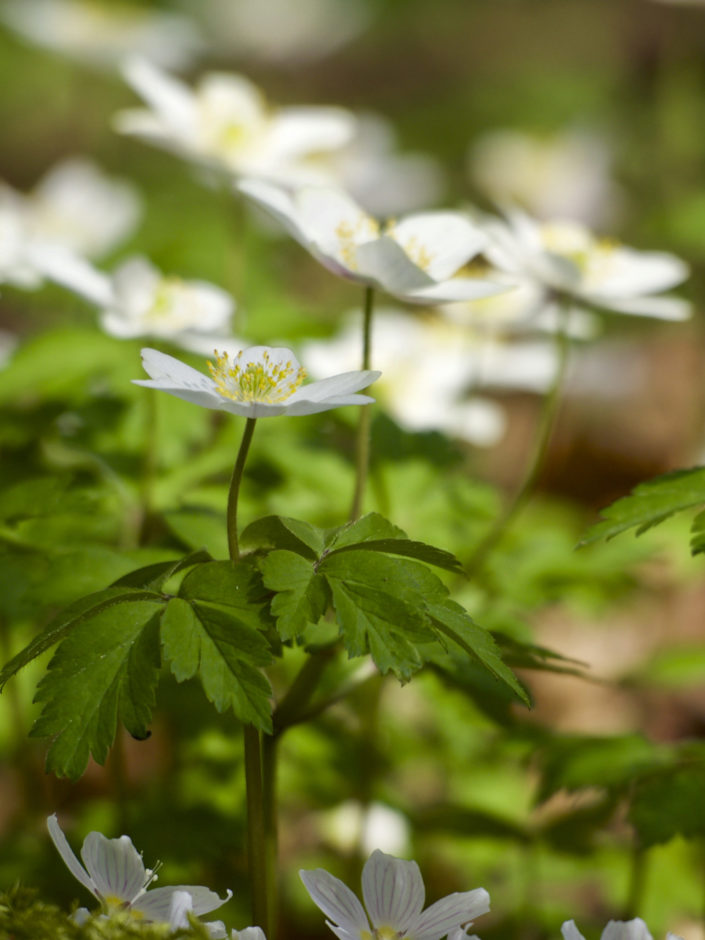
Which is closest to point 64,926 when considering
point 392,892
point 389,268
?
point 392,892

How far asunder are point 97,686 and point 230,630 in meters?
0.15

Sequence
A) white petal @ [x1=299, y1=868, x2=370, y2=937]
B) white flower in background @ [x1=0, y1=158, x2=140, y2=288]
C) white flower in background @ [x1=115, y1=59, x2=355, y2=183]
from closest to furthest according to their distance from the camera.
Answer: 1. white petal @ [x1=299, y1=868, x2=370, y2=937]
2. white flower in background @ [x1=115, y1=59, x2=355, y2=183]
3. white flower in background @ [x1=0, y1=158, x2=140, y2=288]

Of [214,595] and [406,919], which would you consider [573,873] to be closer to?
[406,919]

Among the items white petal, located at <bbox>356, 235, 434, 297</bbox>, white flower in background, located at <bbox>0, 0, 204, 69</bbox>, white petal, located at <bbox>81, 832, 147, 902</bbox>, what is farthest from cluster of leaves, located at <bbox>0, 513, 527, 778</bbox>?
white flower in background, located at <bbox>0, 0, 204, 69</bbox>

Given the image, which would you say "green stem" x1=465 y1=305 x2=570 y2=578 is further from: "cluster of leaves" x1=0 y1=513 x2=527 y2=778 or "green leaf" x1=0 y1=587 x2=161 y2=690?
"green leaf" x1=0 y1=587 x2=161 y2=690

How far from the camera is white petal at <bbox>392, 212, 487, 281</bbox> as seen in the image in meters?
1.60

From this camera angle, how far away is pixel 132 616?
106 centimetres

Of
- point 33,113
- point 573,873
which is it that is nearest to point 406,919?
point 573,873

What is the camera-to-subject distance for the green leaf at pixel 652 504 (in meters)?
1.21

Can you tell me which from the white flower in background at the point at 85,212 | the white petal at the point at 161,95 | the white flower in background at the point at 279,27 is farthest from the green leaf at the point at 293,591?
the white flower in background at the point at 279,27

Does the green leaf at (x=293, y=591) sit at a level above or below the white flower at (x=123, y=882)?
above

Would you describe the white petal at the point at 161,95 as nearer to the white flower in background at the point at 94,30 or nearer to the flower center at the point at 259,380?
the flower center at the point at 259,380

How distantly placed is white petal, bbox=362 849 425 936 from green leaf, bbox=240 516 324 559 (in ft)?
1.13

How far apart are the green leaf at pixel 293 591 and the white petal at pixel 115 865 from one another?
1.01 ft
